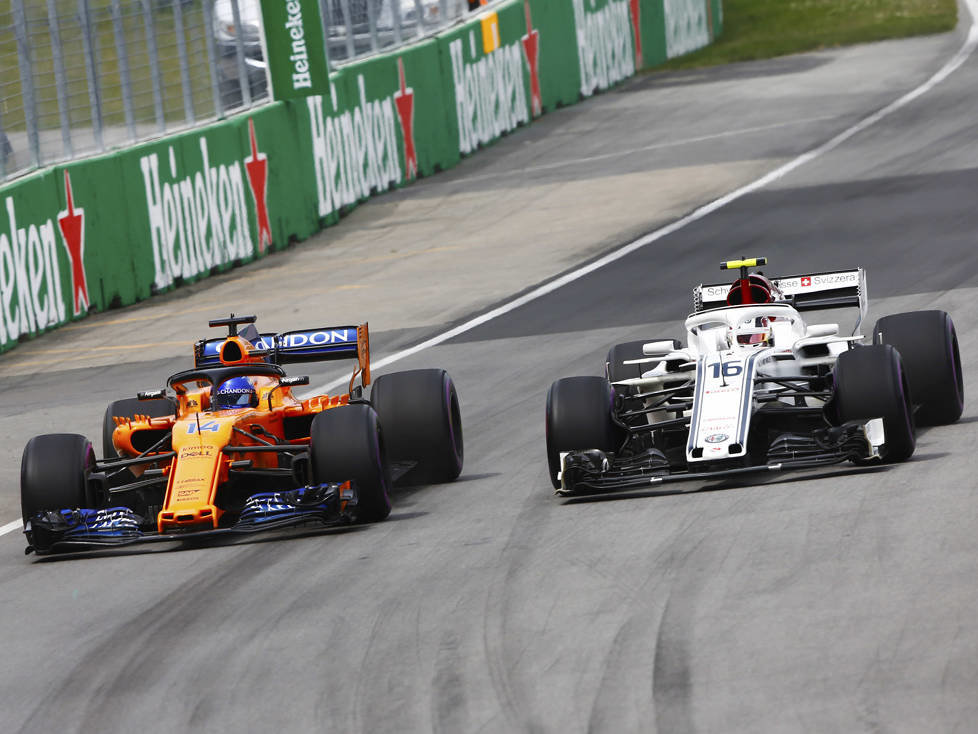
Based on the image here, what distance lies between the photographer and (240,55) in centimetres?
2573

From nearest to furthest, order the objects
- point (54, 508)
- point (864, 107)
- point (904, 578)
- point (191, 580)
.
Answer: point (904, 578)
point (191, 580)
point (54, 508)
point (864, 107)

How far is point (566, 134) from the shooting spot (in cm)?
3338

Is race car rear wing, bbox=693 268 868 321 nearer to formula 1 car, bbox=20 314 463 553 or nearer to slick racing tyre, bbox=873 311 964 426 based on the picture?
slick racing tyre, bbox=873 311 964 426

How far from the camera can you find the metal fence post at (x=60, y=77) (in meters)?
21.7

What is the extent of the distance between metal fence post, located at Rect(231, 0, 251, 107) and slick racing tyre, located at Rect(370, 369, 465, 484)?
1415 centimetres

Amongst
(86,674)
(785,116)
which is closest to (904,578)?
(86,674)

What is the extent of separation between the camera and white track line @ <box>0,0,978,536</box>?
59.8 feet

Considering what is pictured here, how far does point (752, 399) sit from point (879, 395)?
0.75 m

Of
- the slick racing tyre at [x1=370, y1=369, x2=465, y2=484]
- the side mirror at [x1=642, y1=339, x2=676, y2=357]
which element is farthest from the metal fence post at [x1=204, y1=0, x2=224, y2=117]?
the side mirror at [x1=642, y1=339, x2=676, y2=357]

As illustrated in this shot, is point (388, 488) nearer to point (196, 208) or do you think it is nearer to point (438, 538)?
point (438, 538)

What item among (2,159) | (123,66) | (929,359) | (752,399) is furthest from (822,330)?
(123,66)

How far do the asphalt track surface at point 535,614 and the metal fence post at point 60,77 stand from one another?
9.53 meters

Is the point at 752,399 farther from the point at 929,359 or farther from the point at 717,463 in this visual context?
the point at 929,359

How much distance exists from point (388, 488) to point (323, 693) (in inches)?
142
